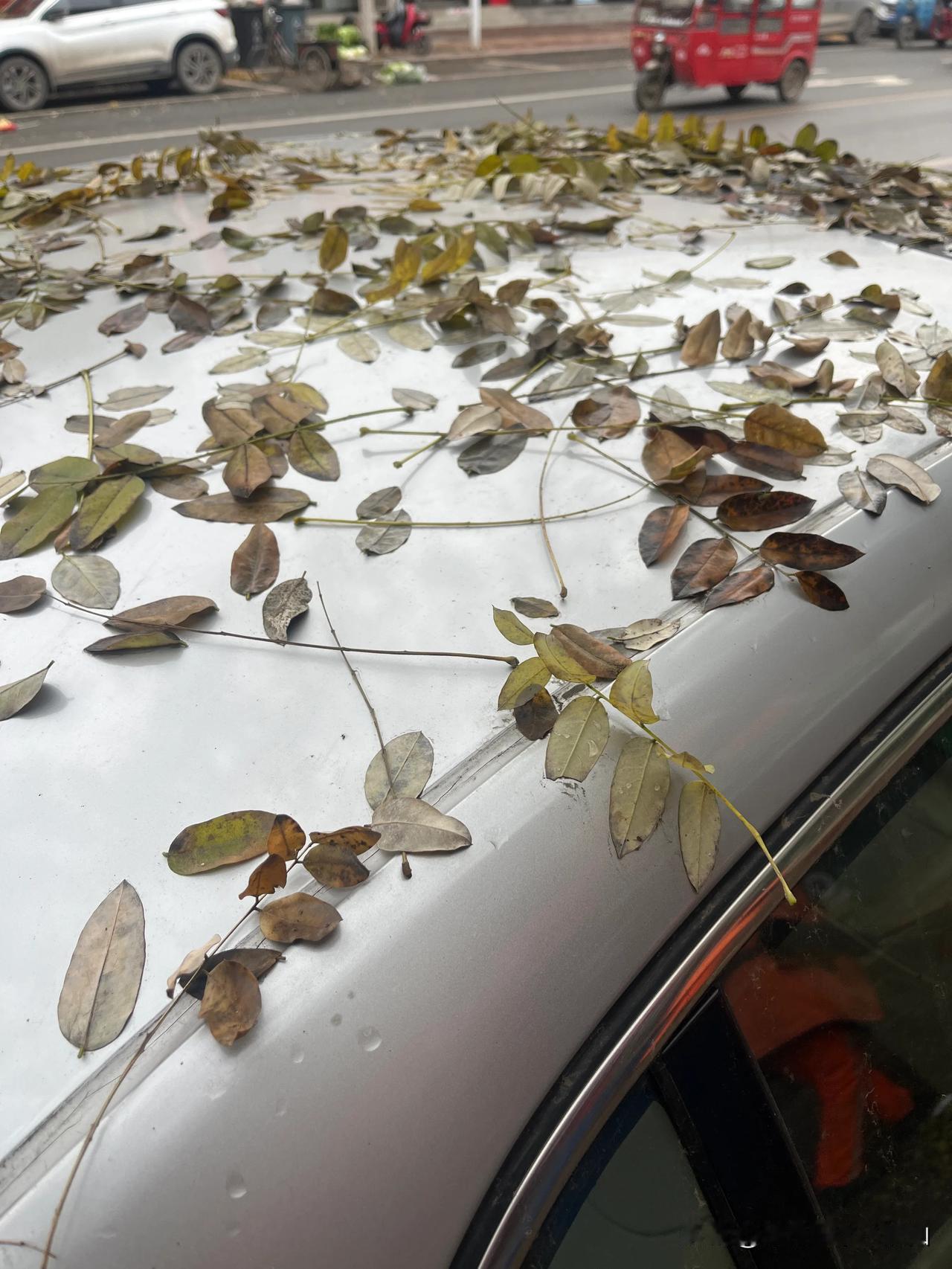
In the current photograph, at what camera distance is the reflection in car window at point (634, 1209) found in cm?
71

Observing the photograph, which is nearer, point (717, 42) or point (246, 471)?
point (246, 471)

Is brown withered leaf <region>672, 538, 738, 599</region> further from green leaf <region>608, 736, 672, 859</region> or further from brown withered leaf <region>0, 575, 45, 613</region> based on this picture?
Result: brown withered leaf <region>0, 575, 45, 613</region>

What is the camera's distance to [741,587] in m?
0.94

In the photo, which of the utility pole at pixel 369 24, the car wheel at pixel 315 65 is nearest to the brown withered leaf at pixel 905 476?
the car wheel at pixel 315 65

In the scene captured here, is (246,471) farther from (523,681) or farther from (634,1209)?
(634,1209)

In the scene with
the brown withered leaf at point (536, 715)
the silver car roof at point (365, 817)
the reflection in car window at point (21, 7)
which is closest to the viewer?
the silver car roof at point (365, 817)

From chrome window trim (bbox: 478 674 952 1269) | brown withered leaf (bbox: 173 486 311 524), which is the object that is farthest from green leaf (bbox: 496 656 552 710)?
brown withered leaf (bbox: 173 486 311 524)

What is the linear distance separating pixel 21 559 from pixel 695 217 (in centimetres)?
140

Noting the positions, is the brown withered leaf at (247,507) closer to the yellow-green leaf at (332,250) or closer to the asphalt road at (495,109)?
the yellow-green leaf at (332,250)

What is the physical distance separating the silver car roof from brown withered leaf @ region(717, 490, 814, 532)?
0.10 feet

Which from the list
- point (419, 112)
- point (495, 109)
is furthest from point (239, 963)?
point (419, 112)

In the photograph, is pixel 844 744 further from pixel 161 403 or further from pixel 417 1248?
pixel 161 403

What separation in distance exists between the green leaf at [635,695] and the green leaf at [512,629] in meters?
0.09

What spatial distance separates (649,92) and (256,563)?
46.1ft
